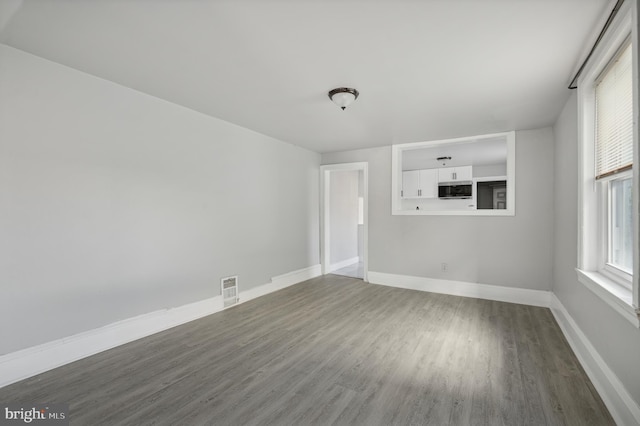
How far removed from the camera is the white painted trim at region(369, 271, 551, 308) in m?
4.03

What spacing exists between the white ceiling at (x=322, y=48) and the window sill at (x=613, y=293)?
167 centimetres

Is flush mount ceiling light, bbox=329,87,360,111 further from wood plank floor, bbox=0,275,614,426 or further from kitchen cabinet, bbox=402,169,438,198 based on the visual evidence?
kitchen cabinet, bbox=402,169,438,198

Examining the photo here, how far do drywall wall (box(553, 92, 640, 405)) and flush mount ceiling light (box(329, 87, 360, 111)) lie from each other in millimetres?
2120

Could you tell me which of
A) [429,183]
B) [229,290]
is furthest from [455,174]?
[229,290]

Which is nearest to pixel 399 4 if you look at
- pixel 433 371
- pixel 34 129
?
pixel 433 371

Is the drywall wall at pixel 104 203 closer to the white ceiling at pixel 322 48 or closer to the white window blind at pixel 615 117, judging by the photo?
the white ceiling at pixel 322 48

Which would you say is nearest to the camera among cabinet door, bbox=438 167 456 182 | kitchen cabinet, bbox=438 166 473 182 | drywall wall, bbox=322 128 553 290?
drywall wall, bbox=322 128 553 290

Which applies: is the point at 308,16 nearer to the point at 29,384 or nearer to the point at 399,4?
the point at 399,4

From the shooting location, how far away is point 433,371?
234 cm

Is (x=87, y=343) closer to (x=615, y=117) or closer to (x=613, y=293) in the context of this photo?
(x=613, y=293)

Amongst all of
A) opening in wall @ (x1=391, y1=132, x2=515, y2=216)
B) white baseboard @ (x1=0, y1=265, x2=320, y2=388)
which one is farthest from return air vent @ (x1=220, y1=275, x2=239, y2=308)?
opening in wall @ (x1=391, y1=132, x2=515, y2=216)

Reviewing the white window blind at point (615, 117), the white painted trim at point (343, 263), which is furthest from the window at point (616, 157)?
the white painted trim at point (343, 263)

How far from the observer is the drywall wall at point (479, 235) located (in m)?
4.02

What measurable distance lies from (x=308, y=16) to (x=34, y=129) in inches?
91.1
